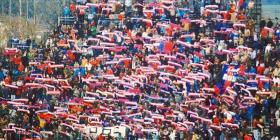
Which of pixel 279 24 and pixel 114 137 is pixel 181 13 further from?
pixel 114 137

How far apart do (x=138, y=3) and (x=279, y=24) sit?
5.54 metres

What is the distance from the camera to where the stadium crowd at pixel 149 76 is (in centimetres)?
2222

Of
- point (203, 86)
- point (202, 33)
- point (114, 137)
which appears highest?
point (202, 33)

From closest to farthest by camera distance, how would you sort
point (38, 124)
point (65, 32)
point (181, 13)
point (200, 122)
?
point (200, 122), point (38, 124), point (181, 13), point (65, 32)

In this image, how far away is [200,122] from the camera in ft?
72.8

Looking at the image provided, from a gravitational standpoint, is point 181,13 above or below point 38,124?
above

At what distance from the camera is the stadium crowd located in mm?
22219

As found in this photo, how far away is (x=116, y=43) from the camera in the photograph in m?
26.0

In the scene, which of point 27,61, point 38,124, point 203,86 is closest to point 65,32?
point 27,61

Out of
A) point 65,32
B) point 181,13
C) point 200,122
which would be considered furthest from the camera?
point 65,32

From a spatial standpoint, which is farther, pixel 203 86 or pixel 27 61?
pixel 27 61

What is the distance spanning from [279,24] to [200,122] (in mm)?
5213

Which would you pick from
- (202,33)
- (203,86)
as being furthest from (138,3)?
(203,86)

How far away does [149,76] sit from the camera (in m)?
24.3
